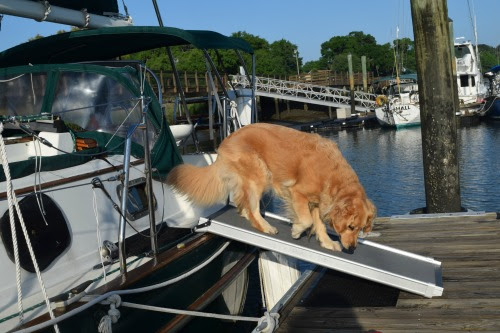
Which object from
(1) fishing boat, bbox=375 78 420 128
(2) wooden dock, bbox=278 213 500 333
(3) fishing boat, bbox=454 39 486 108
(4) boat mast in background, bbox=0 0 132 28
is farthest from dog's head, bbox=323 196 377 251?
(3) fishing boat, bbox=454 39 486 108

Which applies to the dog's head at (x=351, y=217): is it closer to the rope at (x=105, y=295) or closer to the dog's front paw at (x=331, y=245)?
the dog's front paw at (x=331, y=245)

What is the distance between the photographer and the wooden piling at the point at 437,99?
859 cm

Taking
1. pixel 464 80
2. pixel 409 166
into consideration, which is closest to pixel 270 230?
pixel 409 166

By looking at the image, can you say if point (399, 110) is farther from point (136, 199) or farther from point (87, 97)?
point (136, 199)

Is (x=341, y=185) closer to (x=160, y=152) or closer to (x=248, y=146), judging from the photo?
(x=248, y=146)

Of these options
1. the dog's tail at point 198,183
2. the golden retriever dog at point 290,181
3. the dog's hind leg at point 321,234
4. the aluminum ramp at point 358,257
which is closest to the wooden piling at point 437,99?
the aluminum ramp at point 358,257

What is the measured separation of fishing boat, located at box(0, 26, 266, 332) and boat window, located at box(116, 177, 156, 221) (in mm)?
13

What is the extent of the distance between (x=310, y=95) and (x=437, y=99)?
4399cm

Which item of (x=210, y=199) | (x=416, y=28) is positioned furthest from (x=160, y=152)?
(x=416, y=28)

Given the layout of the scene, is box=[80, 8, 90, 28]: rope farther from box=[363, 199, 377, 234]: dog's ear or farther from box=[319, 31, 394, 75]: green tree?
box=[319, 31, 394, 75]: green tree

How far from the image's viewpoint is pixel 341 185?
5.66 m

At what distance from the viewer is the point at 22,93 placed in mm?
6727

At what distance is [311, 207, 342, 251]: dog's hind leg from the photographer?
604cm

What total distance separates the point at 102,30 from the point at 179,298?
12.4ft
